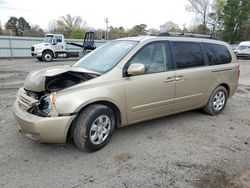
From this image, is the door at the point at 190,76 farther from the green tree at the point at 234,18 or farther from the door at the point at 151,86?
the green tree at the point at 234,18

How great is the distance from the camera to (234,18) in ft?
138

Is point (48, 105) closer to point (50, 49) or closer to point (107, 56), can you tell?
point (107, 56)

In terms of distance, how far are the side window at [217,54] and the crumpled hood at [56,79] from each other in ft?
8.64

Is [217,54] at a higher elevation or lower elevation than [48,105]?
higher

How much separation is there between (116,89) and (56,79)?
3.22 feet

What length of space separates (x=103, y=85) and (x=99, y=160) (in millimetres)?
1076

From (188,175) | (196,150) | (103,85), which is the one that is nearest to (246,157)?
(196,150)

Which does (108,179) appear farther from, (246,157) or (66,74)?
(246,157)

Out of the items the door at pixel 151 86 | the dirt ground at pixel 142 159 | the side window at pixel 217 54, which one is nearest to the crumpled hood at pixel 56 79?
the door at pixel 151 86

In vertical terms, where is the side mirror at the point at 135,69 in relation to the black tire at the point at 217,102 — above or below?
above

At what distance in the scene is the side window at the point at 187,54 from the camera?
14.0 ft

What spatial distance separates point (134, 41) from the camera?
3982mm

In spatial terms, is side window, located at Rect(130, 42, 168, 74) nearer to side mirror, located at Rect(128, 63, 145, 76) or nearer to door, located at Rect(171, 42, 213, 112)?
side mirror, located at Rect(128, 63, 145, 76)

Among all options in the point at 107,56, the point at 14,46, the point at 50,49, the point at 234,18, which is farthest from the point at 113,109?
the point at 234,18
